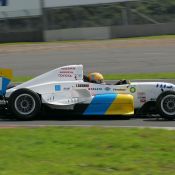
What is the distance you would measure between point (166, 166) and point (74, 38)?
3494cm

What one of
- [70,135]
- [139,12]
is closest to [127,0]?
[139,12]

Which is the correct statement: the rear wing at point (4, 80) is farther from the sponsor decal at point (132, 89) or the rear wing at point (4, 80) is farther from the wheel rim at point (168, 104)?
the wheel rim at point (168, 104)

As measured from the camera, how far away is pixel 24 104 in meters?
11.6

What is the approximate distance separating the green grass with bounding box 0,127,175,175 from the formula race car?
2793mm

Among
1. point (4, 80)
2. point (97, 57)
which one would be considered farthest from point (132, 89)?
point (97, 57)

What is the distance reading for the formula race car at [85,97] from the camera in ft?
37.7

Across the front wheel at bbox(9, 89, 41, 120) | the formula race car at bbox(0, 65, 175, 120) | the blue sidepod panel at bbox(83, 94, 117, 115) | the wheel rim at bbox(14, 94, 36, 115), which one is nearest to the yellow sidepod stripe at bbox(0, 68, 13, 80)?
the formula race car at bbox(0, 65, 175, 120)

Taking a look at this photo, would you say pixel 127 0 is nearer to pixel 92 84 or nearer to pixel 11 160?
pixel 92 84

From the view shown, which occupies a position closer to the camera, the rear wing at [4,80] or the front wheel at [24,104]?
the front wheel at [24,104]

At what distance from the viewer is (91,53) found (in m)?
29.0

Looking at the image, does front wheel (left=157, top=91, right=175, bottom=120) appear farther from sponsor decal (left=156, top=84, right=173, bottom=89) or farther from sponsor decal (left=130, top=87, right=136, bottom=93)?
sponsor decal (left=130, top=87, right=136, bottom=93)

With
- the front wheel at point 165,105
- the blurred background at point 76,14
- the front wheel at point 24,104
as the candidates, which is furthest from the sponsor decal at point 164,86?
the blurred background at point 76,14

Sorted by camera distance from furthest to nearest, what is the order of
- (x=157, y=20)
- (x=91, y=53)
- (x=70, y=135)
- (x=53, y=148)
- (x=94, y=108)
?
(x=157, y=20), (x=91, y=53), (x=94, y=108), (x=70, y=135), (x=53, y=148)

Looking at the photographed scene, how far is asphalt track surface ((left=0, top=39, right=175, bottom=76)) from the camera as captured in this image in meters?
22.7
